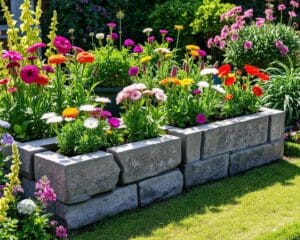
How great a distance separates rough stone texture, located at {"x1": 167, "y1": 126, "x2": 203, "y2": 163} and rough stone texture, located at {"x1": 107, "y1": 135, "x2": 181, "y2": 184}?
60 millimetres

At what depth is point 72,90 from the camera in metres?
4.75

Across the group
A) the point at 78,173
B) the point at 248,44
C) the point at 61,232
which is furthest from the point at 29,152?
the point at 248,44

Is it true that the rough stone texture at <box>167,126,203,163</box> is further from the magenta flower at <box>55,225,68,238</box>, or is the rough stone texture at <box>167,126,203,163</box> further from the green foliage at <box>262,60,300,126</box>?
the green foliage at <box>262,60,300,126</box>

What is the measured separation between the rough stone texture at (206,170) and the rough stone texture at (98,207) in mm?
554

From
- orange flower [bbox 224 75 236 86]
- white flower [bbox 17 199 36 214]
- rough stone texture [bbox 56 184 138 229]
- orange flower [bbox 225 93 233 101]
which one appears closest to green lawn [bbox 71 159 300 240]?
rough stone texture [bbox 56 184 138 229]

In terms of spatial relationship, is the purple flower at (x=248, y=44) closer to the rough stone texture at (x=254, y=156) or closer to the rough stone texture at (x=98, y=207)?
the rough stone texture at (x=254, y=156)

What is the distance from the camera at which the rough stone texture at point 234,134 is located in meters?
4.62

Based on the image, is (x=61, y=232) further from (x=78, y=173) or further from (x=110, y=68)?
(x=110, y=68)

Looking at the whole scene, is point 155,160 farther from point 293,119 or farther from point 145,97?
point 293,119

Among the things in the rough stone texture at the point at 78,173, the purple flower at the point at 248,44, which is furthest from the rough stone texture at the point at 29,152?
the purple flower at the point at 248,44

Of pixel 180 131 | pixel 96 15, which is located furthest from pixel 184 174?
pixel 96 15

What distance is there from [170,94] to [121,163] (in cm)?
106

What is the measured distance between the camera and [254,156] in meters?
5.05

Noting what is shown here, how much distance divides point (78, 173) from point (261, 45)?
376 cm
